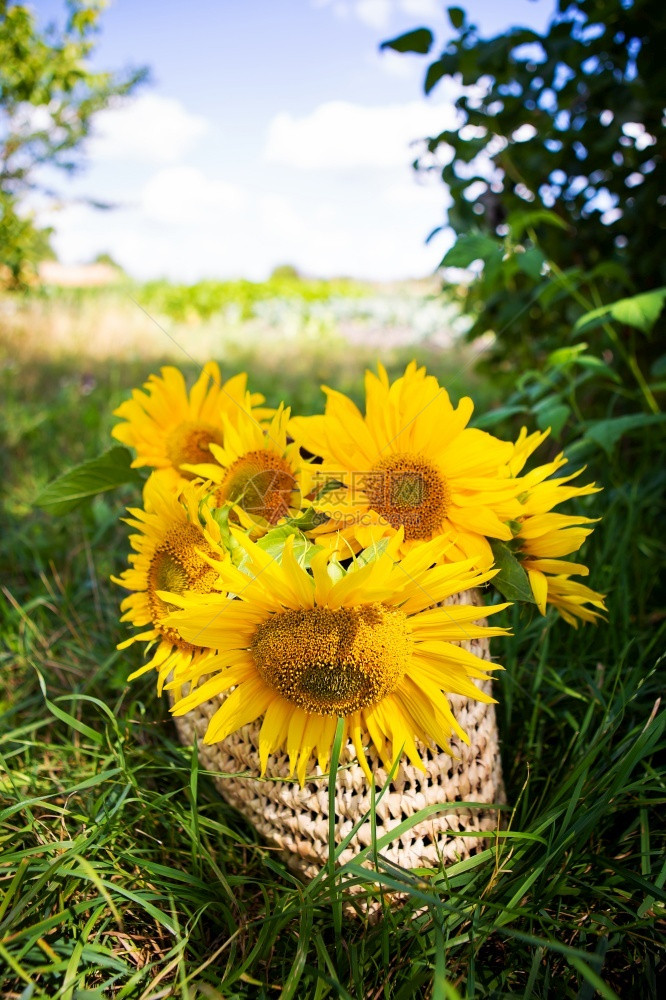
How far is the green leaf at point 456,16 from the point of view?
5.32 feet

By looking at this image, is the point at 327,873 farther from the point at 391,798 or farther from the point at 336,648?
the point at 336,648

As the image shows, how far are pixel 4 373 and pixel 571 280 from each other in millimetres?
3351

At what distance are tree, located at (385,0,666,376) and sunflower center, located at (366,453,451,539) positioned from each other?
661 millimetres

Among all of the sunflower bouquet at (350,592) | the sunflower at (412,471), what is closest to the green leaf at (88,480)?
the sunflower bouquet at (350,592)

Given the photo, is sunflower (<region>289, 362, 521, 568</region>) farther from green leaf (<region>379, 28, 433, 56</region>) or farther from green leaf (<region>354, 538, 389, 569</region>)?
green leaf (<region>379, 28, 433, 56</region>)

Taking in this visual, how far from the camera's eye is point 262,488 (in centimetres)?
100

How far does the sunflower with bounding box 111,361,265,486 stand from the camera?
120 centimetres

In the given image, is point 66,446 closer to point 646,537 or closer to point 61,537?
point 61,537

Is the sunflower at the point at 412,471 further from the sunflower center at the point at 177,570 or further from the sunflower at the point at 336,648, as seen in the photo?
the sunflower center at the point at 177,570

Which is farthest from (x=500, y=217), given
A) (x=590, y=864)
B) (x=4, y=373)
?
(x=4, y=373)

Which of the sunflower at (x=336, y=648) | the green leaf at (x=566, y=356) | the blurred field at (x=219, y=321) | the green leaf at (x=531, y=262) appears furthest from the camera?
the blurred field at (x=219, y=321)

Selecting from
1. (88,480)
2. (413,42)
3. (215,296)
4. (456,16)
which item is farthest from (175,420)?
(215,296)

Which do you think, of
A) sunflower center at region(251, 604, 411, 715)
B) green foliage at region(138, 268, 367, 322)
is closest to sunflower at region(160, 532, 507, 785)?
sunflower center at region(251, 604, 411, 715)

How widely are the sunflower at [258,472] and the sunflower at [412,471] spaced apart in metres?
0.07
